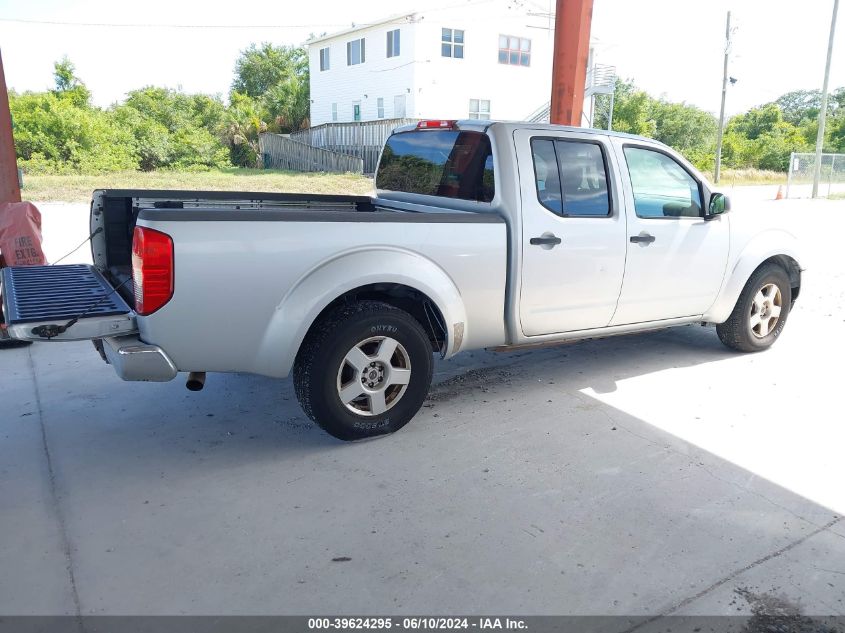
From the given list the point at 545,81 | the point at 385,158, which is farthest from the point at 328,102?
the point at 385,158

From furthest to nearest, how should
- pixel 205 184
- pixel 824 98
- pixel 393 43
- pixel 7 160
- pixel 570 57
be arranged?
1. pixel 393 43
2. pixel 824 98
3. pixel 205 184
4. pixel 570 57
5. pixel 7 160

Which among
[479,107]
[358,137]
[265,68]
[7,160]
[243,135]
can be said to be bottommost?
[7,160]

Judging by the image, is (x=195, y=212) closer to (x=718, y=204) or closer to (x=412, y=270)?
(x=412, y=270)

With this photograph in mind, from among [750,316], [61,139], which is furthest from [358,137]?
[750,316]

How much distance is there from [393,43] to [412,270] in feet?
91.6

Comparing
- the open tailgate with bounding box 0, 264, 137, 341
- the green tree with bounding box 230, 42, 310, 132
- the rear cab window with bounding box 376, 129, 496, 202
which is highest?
the green tree with bounding box 230, 42, 310, 132

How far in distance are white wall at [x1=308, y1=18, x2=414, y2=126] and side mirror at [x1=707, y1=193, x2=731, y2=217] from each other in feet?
81.4

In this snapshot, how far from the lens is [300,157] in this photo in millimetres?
31641

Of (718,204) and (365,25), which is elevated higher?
(365,25)

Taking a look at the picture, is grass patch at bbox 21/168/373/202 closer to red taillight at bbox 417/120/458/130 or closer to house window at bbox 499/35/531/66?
house window at bbox 499/35/531/66

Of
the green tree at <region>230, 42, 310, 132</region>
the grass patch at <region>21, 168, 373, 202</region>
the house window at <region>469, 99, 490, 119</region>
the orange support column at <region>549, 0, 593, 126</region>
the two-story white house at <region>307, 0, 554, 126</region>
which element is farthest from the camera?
the green tree at <region>230, 42, 310, 132</region>

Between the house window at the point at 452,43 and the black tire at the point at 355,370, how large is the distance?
26.9 meters

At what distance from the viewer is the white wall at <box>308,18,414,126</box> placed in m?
28.9

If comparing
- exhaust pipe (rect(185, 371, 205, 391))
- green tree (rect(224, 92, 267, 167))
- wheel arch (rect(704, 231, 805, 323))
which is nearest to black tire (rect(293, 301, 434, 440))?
exhaust pipe (rect(185, 371, 205, 391))
